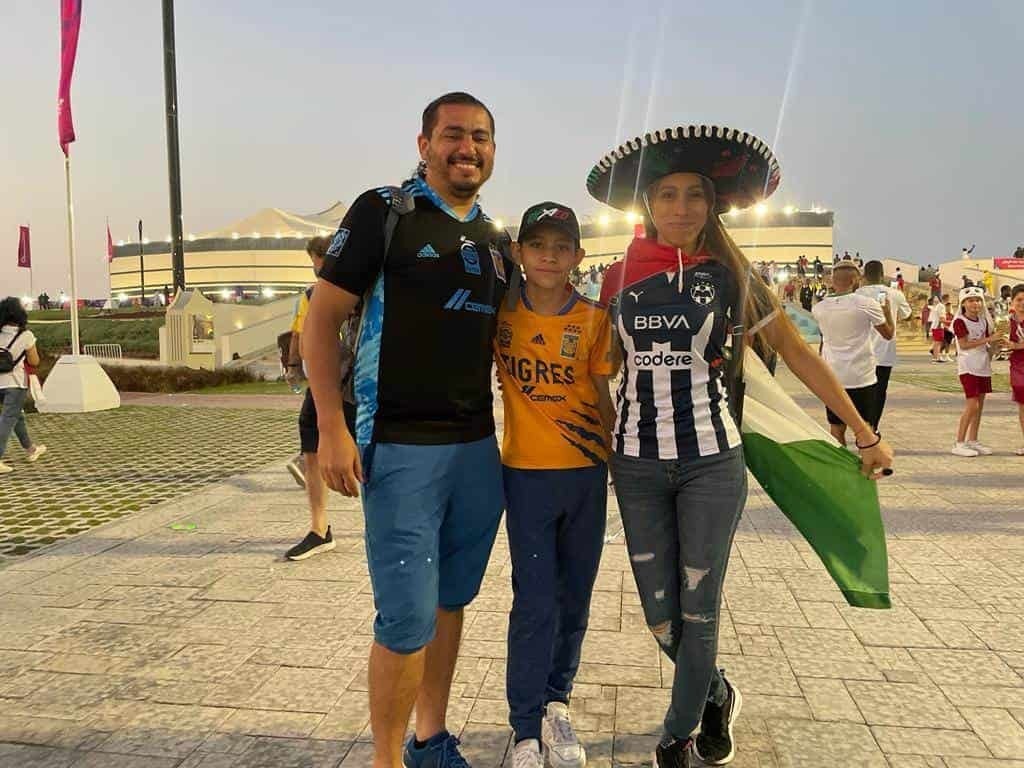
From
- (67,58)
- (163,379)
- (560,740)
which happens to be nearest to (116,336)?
(163,379)

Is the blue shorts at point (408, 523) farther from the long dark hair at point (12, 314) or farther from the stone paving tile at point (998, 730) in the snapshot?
the long dark hair at point (12, 314)

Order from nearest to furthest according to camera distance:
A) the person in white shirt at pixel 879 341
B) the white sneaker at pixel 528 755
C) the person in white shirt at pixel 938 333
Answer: the white sneaker at pixel 528 755, the person in white shirt at pixel 879 341, the person in white shirt at pixel 938 333

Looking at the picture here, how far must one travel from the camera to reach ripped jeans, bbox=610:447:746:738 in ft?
7.46

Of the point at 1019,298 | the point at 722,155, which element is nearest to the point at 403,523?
the point at 722,155

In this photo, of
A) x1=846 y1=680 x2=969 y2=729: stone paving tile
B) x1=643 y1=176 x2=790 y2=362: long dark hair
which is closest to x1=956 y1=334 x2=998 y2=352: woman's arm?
x1=846 y1=680 x2=969 y2=729: stone paving tile

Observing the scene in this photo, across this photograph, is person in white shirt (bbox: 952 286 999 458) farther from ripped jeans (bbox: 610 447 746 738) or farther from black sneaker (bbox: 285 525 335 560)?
ripped jeans (bbox: 610 447 746 738)

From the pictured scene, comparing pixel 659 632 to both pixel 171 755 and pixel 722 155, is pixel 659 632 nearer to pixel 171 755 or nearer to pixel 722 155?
pixel 722 155

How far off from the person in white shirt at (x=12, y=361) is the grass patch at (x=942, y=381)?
15.1 m

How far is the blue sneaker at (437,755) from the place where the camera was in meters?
2.41

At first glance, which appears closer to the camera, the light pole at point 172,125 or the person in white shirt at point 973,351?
the person in white shirt at point 973,351

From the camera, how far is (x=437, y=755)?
7.94 ft

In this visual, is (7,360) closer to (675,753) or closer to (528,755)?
(528,755)

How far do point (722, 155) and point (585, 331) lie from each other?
73cm

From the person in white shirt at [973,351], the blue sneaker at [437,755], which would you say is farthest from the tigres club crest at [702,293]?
the person in white shirt at [973,351]
